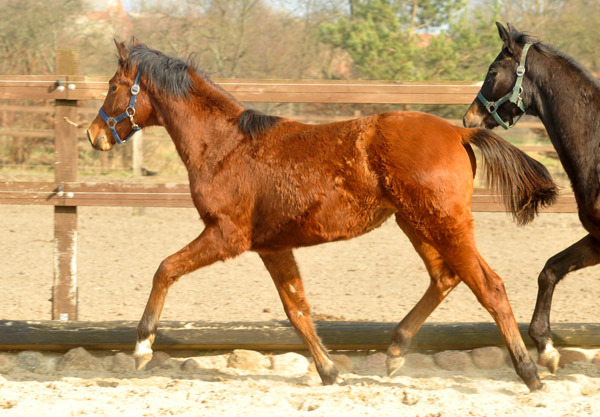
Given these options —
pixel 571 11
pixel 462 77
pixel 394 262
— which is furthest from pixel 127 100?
pixel 571 11

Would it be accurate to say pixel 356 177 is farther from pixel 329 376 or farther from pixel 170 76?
pixel 170 76

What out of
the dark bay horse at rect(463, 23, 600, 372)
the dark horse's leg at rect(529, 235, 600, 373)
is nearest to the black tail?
the dark bay horse at rect(463, 23, 600, 372)

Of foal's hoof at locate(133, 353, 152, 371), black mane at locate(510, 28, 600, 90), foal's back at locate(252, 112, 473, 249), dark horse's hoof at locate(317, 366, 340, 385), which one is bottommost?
dark horse's hoof at locate(317, 366, 340, 385)

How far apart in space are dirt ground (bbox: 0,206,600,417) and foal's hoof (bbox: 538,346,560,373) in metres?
0.06

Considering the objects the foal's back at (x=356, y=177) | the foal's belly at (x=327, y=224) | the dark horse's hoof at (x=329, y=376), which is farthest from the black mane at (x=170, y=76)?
the dark horse's hoof at (x=329, y=376)

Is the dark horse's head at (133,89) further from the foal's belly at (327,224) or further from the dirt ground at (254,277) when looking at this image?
the dirt ground at (254,277)

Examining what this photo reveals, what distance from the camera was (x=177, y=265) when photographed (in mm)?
3793

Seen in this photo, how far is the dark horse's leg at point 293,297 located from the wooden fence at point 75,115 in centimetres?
95

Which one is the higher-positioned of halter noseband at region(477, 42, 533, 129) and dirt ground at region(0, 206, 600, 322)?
halter noseband at region(477, 42, 533, 129)

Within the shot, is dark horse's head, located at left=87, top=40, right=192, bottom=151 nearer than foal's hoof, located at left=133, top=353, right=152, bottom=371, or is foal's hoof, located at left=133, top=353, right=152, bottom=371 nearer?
foal's hoof, located at left=133, top=353, right=152, bottom=371

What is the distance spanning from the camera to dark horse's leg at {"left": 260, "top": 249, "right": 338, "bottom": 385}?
159 inches

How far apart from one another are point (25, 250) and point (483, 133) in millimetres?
5614

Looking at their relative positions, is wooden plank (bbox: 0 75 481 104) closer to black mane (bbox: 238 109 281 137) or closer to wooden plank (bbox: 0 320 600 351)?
black mane (bbox: 238 109 281 137)

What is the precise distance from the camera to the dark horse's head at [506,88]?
4.05m
